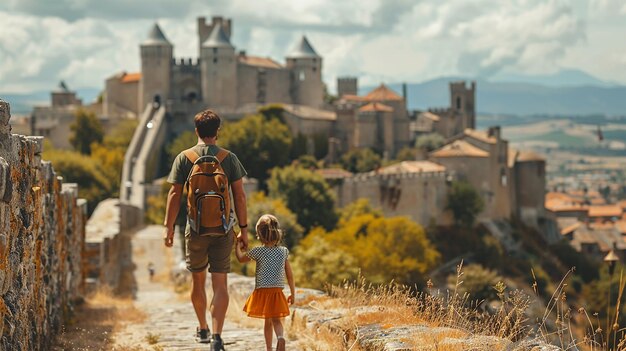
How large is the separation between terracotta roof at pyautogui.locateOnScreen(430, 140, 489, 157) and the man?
53197 millimetres

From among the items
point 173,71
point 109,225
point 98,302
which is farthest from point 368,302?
point 173,71

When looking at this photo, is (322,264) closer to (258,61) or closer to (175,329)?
(175,329)

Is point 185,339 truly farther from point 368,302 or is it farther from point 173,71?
point 173,71

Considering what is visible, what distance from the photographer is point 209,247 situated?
901 cm

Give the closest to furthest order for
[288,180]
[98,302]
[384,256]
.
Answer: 1. [98,302]
2. [384,256]
3. [288,180]

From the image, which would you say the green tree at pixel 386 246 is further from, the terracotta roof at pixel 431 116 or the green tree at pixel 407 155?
the terracotta roof at pixel 431 116

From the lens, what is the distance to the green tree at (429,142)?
68438mm

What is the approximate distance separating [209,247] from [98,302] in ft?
22.0

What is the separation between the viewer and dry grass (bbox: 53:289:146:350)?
993cm

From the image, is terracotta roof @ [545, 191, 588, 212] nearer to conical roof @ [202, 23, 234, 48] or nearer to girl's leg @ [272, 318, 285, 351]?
conical roof @ [202, 23, 234, 48]

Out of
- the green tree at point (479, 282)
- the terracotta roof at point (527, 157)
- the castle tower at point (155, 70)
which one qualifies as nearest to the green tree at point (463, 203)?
the terracotta roof at point (527, 157)

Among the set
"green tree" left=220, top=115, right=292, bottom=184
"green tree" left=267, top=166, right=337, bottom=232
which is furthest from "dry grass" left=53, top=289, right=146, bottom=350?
"green tree" left=220, top=115, right=292, bottom=184

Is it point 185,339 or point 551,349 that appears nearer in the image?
point 551,349

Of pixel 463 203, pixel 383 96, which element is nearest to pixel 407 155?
pixel 463 203
